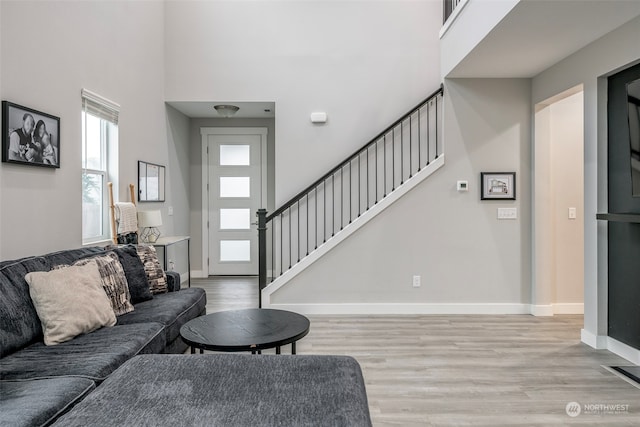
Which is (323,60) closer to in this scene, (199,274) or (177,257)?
(177,257)

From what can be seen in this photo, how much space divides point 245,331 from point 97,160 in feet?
8.17

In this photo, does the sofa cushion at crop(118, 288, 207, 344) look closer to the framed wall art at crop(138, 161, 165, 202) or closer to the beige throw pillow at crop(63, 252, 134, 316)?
the beige throw pillow at crop(63, 252, 134, 316)

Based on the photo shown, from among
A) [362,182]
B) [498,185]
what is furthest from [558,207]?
[362,182]

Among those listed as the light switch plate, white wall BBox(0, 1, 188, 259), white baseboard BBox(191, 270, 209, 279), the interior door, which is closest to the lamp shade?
white wall BBox(0, 1, 188, 259)

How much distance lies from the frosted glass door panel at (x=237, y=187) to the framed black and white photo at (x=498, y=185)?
3551 mm

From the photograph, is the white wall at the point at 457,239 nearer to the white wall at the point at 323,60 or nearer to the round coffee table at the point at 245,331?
the white wall at the point at 323,60

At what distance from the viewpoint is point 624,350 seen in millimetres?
3166

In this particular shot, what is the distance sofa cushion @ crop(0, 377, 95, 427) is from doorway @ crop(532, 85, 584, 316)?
4338 millimetres

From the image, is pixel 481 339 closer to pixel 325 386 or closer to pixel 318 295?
Answer: pixel 318 295

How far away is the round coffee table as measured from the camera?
2.14m

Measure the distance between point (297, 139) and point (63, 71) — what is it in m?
2.47

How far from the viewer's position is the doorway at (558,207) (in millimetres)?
4383

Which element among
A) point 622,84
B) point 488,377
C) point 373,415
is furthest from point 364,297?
Result: point 622,84

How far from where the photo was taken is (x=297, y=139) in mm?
4879
